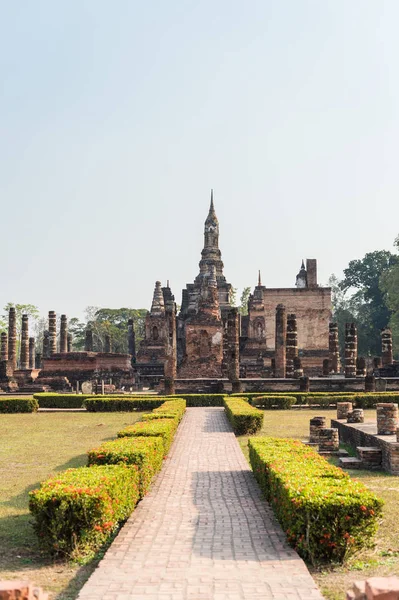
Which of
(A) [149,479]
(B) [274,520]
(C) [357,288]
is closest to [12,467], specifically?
(A) [149,479]

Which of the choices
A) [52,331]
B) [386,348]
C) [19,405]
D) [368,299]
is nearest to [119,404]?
[19,405]

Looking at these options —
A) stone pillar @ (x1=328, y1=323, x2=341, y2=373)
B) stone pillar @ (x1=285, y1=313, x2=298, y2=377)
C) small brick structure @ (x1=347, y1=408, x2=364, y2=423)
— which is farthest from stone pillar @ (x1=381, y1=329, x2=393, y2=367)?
small brick structure @ (x1=347, y1=408, x2=364, y2=423)

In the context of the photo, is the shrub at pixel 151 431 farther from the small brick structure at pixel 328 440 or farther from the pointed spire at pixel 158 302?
the pointed spire at pixel 158 302

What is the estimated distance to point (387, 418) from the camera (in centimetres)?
1294

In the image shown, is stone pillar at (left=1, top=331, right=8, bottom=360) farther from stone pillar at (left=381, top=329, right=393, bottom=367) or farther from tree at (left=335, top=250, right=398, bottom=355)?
tree at (left=335, top=250, right=398, bottom=355)

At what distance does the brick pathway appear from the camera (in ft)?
16.5

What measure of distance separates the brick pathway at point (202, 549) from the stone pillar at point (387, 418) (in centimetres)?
331

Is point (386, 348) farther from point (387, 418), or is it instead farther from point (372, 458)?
point (372, 458)

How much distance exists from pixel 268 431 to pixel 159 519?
32.5 feet

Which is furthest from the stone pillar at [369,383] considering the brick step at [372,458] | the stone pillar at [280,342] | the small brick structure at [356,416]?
the brick step at [372,458]

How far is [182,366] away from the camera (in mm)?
38969

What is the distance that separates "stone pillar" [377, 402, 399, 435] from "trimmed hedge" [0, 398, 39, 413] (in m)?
14.9

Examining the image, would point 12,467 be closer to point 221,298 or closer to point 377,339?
point 221,298

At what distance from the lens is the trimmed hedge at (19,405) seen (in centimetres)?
2467
